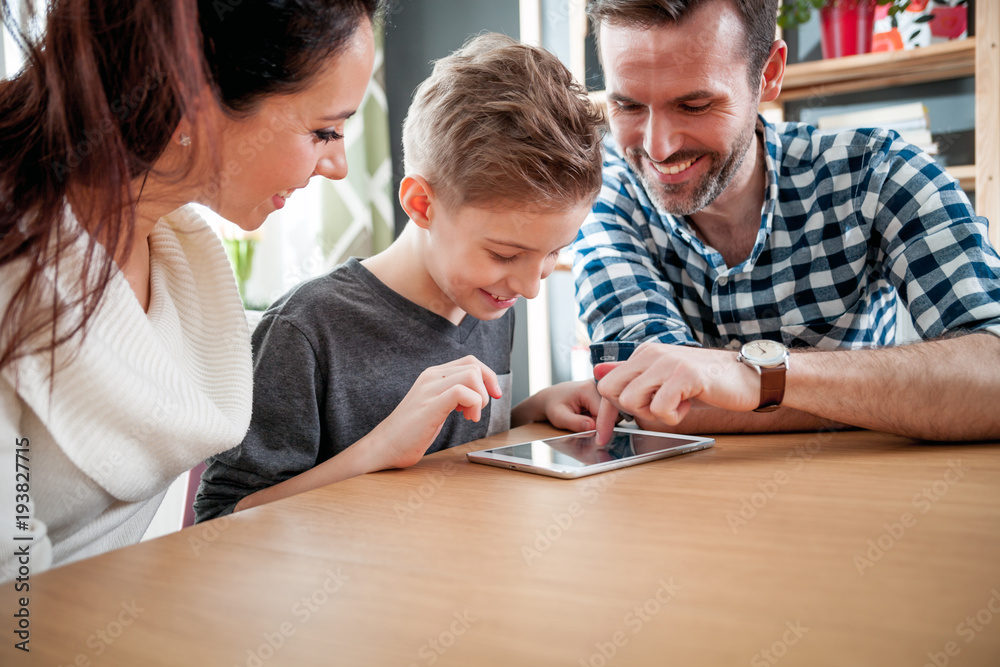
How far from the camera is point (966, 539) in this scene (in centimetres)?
58

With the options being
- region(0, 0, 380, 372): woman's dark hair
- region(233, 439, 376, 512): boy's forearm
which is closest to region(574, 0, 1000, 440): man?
region(233, 439, 376, 512): boy's forearm

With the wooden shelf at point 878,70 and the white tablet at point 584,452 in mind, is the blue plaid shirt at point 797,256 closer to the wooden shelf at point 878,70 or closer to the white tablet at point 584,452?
the white tablet at point 584,452

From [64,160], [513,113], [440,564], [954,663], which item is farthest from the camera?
[513,113]

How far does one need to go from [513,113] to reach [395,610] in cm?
82

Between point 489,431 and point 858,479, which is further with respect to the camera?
point 489,431

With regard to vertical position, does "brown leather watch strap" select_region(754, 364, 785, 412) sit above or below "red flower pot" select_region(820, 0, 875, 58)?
below

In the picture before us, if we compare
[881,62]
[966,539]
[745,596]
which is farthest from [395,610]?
[881,62]

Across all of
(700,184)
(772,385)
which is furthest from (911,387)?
(700,184)

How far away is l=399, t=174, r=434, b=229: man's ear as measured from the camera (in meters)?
1.17

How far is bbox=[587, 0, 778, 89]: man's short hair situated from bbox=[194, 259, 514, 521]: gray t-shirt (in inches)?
24.6

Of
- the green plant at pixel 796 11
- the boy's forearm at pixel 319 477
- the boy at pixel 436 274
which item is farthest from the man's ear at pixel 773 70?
the boy's forearm at pixel 319 477

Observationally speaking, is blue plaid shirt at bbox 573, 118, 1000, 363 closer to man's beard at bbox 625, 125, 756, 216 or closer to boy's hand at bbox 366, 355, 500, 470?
man's beard at bbox 625, 125, 756, 216

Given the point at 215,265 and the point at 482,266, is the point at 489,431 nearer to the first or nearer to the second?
the point at 482,266

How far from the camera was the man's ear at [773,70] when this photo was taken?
152 cm
